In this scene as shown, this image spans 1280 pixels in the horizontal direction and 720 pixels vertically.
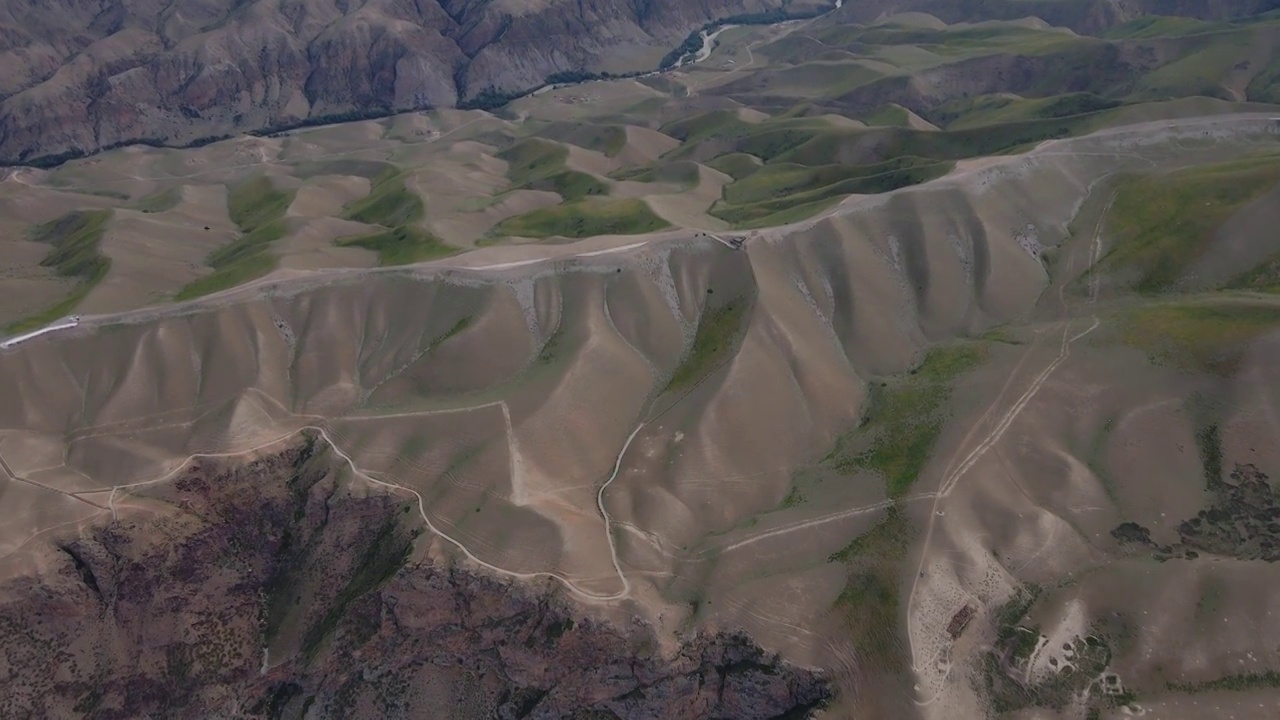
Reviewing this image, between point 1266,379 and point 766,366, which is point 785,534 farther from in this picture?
point 1266,379

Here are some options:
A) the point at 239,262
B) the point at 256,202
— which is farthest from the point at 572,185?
the point at 256,202

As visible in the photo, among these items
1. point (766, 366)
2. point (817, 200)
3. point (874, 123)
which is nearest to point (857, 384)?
point (766, 366)

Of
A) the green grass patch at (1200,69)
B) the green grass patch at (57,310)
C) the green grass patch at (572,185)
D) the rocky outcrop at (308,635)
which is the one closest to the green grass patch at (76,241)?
the green grass patch at (57,310)

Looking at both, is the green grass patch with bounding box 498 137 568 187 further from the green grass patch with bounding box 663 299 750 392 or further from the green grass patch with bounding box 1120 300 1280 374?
the green grass patch with bounding box 1120 300 1280 374

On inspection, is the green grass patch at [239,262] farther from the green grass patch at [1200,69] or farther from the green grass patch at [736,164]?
the green grass patch at [1200,69]

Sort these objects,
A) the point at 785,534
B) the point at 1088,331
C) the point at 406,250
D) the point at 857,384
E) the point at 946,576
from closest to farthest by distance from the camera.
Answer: the point at 946,576 → the point at 785,534 → the point at 1088,331 → the point at 857,384 → the point at 406,250

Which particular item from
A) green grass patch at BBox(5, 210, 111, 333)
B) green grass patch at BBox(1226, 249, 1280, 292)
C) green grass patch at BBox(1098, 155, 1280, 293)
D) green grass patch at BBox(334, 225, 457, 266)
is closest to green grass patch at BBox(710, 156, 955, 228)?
green grass patch at BBox(1098, 155, 1280, 293)
